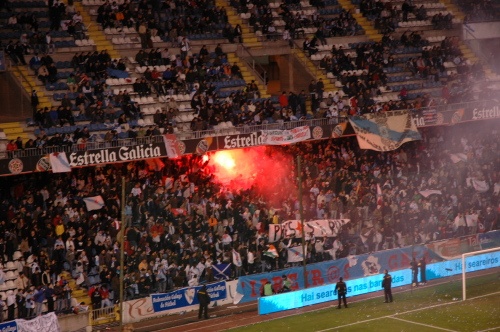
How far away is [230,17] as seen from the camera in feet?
152

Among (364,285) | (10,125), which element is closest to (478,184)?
(364,285)

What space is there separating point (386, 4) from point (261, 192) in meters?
16.9

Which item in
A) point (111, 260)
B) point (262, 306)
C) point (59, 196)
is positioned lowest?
point (262, 306)

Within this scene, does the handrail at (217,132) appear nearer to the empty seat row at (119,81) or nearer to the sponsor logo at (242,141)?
the sponsor logo at (242,141)

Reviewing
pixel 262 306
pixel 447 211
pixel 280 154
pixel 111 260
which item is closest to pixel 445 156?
pixel 447 211

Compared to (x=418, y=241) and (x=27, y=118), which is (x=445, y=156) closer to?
(x=418, y=241)

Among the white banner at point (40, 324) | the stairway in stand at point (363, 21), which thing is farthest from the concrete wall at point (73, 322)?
the stairway in stand at point (363, 21)

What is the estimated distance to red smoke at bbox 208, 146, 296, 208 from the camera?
129 feet

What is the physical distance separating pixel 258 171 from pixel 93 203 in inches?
339

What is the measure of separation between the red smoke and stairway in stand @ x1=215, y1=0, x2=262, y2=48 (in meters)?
6.77

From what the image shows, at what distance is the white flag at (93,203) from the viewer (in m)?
34.7

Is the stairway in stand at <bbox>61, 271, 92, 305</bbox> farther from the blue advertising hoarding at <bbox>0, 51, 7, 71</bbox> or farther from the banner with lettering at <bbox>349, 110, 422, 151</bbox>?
the banner with lettering at <bbox>349, 110, 422, 151</bbox>

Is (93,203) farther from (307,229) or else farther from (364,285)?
(364,285)

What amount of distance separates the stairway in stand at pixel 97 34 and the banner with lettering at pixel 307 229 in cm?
1084
